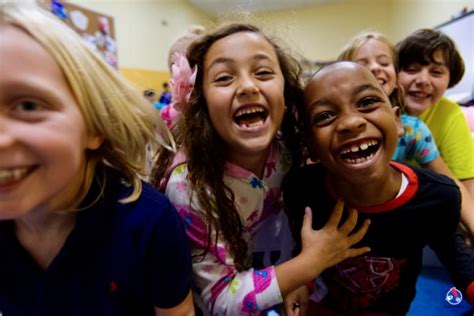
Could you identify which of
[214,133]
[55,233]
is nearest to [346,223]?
[214,133]

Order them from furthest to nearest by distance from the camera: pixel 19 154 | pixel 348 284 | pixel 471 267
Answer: pixel 348 284 → pixel 471 267 → pixel 19 154

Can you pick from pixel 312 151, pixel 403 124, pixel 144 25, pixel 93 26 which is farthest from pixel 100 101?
pixel 144 25

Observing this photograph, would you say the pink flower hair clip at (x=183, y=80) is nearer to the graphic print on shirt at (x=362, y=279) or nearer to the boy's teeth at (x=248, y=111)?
the boy's teeth at (x=248, y=111)

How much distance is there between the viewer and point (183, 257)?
0.58 meters

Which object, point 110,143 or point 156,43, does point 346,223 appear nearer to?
point 110,143

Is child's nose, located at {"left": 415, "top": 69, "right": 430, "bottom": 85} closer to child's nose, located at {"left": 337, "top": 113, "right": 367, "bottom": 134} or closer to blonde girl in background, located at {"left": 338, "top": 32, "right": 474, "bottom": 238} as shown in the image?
blonde girl in background, located at {"left": 338, "top": 32, "right": 474, "bottom": 238}

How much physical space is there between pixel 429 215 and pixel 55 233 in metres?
0.73

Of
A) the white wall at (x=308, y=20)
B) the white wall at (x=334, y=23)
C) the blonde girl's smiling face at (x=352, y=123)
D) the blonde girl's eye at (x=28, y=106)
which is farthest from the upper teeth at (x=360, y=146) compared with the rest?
the white wall at (x=334, y=23)

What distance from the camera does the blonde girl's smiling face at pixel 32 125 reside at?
0.41 meters

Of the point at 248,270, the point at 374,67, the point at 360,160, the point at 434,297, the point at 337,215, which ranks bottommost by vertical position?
the point at 434,297

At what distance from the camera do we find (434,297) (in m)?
0.84

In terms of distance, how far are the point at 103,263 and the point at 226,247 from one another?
0.26 metres

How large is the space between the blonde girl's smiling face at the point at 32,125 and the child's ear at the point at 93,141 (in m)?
0.05

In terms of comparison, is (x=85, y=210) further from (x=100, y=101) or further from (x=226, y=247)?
(x=226, y=247)
